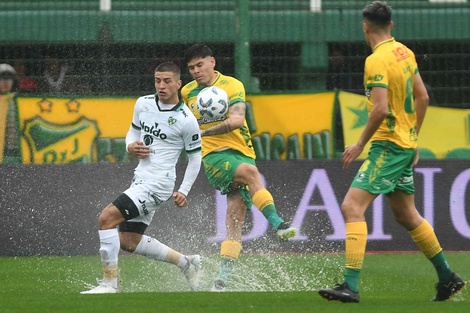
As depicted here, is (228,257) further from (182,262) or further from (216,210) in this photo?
(216,210)

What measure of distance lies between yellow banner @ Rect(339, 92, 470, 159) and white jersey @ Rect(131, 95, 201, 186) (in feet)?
13.3

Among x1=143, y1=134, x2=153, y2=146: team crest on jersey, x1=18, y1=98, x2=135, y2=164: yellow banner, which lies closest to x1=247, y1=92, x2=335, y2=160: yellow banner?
x1=18, y1=98, x2=135, y2=164: yellow banner

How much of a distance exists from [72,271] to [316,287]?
249 centimetres

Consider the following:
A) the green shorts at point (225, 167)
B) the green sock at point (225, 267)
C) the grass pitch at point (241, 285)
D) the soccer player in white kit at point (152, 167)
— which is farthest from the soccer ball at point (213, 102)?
the grass pitch at point (241, 285)

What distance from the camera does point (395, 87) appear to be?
780cm

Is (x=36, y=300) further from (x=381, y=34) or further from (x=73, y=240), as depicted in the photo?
(x=73, y=240)

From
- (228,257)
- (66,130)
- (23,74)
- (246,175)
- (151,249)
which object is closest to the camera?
(151,249)

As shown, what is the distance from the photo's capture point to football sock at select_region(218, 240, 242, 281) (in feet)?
31.1

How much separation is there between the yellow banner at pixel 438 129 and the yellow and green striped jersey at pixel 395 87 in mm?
4834

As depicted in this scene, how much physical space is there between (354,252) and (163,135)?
6.76ft

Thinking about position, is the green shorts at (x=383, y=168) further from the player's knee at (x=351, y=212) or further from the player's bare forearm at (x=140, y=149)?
the player's bare forearm at (x=140, y=149)

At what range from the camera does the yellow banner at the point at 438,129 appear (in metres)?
12.9

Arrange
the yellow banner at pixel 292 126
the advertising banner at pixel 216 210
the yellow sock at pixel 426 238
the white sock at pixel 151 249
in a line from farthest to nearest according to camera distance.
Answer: the yellow banner at pixel 292 126 → the advertising banner at pixel 216 210 → the white sock at pixel 151 249 → the yellow sock at pixel 426 238

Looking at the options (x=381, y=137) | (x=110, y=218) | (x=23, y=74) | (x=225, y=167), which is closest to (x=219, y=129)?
(x=225, y=167)
